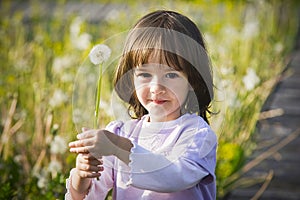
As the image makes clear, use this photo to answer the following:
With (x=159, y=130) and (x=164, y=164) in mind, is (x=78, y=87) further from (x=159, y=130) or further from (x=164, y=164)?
(x=164, y=164)

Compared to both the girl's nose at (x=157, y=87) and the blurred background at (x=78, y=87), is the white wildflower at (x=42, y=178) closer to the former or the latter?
the blurred background at (x=78, y=87)

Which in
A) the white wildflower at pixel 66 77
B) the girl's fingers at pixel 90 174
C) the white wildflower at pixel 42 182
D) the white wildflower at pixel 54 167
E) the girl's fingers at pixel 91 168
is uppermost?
the white wildflower at pixel 66 77

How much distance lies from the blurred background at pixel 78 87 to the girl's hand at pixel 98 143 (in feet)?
0.44

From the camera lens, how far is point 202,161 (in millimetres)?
1738

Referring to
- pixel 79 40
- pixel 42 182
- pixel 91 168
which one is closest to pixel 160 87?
pixel 91 168

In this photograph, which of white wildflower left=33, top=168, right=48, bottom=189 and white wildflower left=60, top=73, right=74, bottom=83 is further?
white wildflower left=60, top=73, right=74, bottom=83

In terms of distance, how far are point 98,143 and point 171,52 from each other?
275 mm

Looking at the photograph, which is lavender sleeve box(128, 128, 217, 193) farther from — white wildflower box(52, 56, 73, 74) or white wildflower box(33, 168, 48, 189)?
white wildflower box(52, 56, 73, 74)

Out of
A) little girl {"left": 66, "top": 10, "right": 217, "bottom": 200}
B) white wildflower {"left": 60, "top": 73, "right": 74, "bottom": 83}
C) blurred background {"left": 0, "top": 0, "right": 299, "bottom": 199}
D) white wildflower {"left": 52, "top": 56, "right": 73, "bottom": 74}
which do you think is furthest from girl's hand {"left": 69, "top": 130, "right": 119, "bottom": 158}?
white wildflower {"left": 52, "top": 56, "right": 73, "bottom": 74}

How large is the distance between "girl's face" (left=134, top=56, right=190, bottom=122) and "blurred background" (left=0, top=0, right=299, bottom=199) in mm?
134

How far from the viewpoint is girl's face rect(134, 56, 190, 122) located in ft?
5.70

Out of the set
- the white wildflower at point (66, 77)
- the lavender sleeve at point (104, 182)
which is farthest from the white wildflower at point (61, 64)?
the lavender sleeve at point (104, 182)

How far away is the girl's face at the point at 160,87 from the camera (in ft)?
5.70

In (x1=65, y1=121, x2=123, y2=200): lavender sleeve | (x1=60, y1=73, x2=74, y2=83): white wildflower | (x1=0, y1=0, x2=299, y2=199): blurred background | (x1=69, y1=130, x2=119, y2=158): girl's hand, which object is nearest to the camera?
(x1=69, y1=130, x2=119, y2=158): girl's hand
